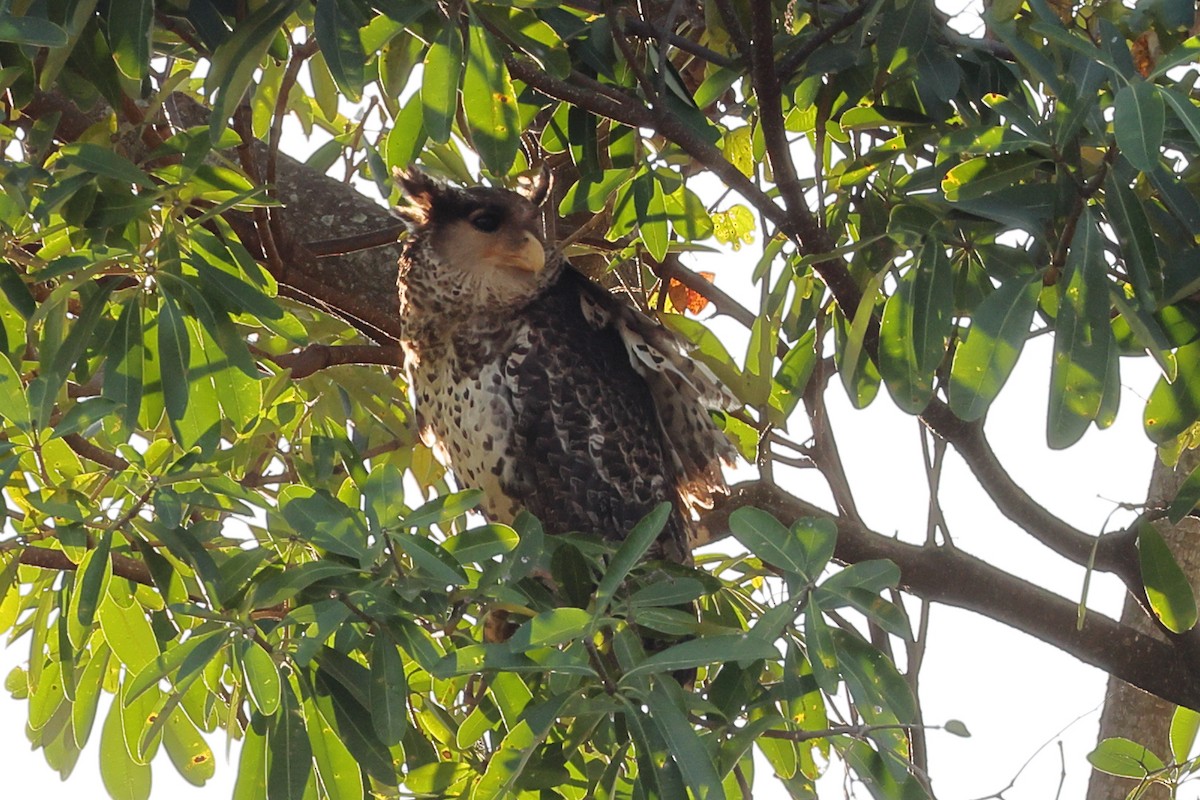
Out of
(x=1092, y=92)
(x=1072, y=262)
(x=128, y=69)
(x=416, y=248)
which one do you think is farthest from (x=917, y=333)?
(x=416, y=248)

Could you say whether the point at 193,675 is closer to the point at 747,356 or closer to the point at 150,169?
the point at 150,169

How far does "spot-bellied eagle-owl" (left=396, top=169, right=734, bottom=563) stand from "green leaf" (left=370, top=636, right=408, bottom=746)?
1.13 meters

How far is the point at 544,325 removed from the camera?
3018 mm

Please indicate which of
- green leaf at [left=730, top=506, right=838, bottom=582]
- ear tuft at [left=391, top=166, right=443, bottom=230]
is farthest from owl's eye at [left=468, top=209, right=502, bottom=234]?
green leaf at [left=730, top=506, right=838, bottom=582]

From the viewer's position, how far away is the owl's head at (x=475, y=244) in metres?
3.03

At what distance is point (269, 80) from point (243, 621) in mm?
1525

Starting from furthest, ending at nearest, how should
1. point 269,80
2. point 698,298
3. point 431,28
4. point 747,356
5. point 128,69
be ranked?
point 698,298 → point 269,80 → point 747,356 → point 431,28 → point 128,69

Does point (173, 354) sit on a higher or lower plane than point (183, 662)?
higher

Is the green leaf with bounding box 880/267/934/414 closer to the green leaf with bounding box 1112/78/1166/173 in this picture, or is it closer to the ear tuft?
the green leaf with bounding box 1112/78/1166/173

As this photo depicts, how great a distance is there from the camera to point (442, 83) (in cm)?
200

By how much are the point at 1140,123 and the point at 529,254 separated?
5.10 ft

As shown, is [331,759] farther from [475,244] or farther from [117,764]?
[475,244]

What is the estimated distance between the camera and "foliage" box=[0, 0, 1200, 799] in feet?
5.82

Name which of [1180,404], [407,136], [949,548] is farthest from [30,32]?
[949,548]
